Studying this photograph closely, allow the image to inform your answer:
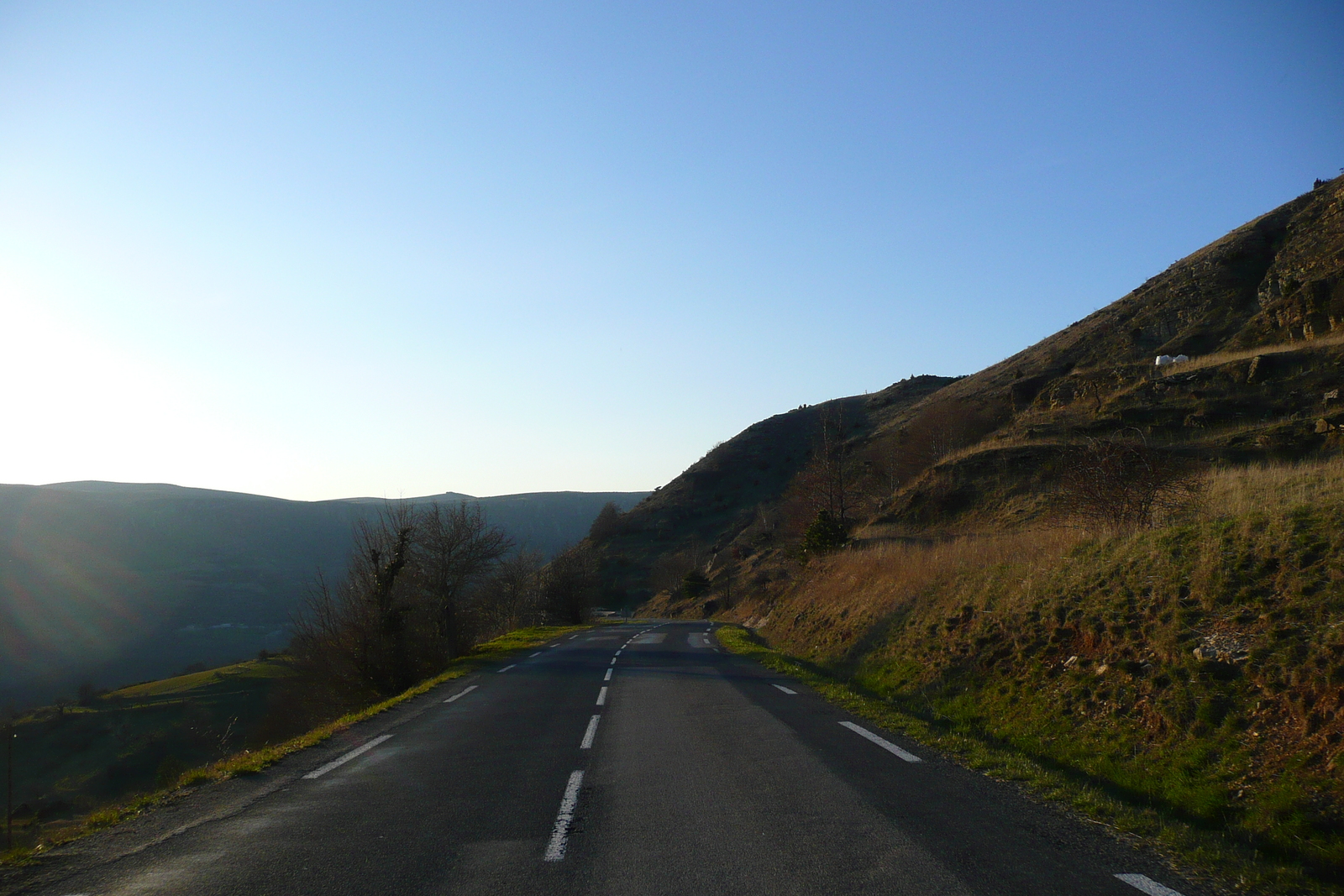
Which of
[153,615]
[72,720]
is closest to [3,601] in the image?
[153,615]

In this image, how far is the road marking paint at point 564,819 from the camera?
5.27m

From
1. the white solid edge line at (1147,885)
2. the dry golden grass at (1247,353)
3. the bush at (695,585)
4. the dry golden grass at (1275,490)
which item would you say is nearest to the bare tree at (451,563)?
the dry golden grass at (1275,490)

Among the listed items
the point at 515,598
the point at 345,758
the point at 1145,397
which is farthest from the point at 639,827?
the point at 515,598

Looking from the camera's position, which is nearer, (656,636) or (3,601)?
(656,636)

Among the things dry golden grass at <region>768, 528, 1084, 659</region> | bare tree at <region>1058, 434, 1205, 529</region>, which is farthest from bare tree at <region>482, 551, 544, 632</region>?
bare tree at <region>1058, 434, 1205, 529</region>

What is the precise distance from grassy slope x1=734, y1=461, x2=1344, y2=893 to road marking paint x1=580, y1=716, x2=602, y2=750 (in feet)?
13.8

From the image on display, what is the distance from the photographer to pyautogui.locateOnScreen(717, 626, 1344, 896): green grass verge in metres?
4.64

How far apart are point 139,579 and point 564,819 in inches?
5096

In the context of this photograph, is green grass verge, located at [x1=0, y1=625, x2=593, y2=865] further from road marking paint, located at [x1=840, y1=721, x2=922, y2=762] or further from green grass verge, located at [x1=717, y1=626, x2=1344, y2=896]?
green grass verge, located at [x1=717, y1=626, x2=1344, y2=896]

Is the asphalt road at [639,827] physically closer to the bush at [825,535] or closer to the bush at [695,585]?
the bush at [825,535]

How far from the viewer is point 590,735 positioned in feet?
32.8

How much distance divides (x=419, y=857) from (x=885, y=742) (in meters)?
5.81

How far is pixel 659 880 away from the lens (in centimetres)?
469

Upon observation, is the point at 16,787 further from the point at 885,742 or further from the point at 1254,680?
the point at 1254,680
